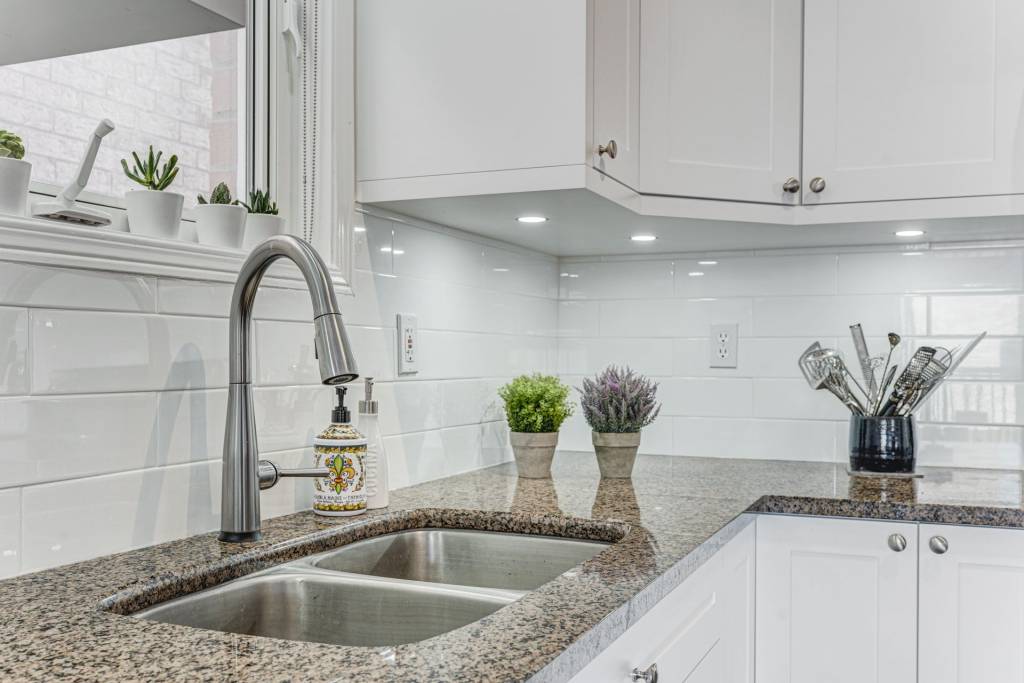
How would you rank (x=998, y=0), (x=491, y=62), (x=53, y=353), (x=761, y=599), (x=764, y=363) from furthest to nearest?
→ (x=764, y=363) → (x=998, y=0) → (x=761, y=599) → (x=491, y=62) → (x=53, y=353)

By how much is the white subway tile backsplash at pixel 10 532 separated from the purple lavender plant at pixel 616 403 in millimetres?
1114

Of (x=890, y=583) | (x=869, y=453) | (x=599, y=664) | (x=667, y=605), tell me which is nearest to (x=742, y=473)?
(x=869, y=453)

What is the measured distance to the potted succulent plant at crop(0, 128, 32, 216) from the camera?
1.04 meters

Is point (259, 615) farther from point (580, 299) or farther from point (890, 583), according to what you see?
point (580, 299)

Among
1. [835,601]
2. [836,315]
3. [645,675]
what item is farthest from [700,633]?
[836,315]

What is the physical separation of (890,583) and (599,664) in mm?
911

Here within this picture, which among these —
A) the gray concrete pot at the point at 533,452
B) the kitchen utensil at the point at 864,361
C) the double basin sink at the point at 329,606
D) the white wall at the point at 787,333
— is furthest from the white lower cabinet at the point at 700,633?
the white wall at the point at 787,333

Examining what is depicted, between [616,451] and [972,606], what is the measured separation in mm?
691

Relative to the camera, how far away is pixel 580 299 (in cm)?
248

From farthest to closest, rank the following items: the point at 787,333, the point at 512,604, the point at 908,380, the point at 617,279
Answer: the point at 617,279
the point at 787,333
the point at 908,380
the point at 512,604

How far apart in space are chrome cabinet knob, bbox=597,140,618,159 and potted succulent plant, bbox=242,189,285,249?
1.76ft

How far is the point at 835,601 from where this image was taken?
166cm

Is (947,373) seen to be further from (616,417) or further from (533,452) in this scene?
(533,452)

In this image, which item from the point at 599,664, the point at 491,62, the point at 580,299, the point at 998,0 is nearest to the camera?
the point at 599,664
